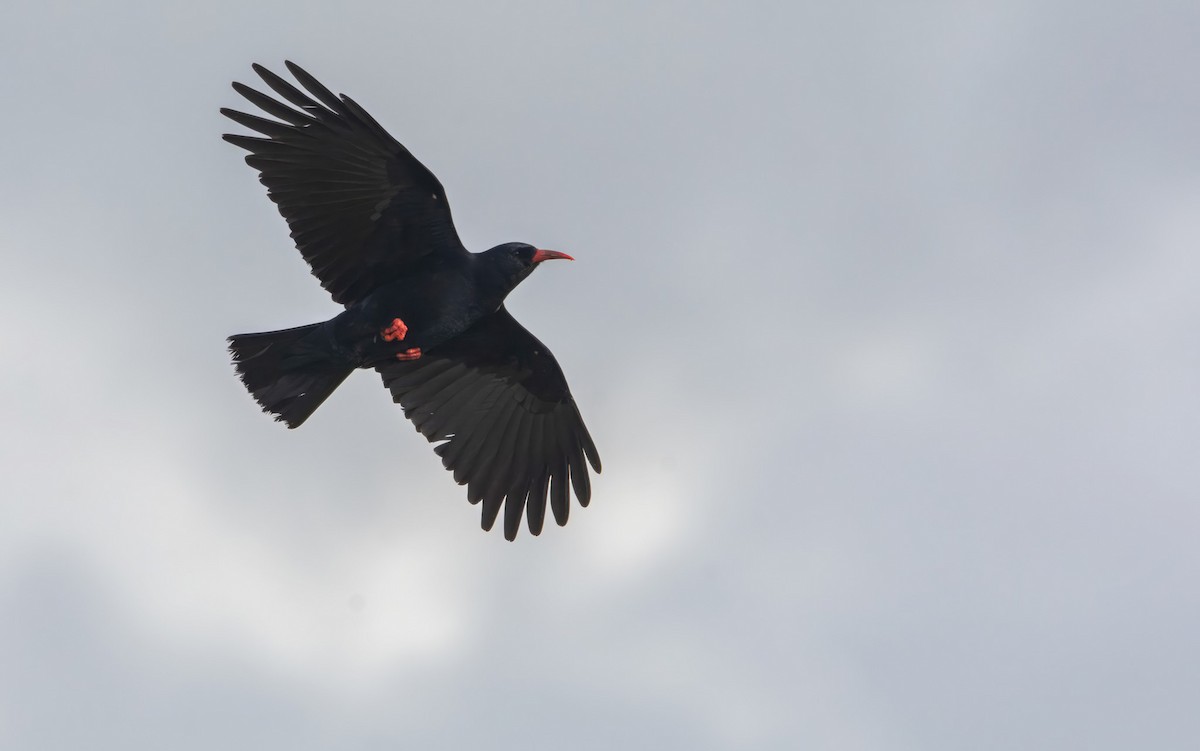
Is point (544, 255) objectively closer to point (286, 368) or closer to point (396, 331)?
point (396, 331)

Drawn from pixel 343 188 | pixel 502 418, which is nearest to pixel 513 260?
pixel 343 188

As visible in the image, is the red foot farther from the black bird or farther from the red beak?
the red beak

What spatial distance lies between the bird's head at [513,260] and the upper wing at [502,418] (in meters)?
1.55

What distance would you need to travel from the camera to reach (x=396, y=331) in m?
15.3

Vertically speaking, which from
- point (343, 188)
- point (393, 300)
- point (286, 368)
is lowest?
point (286, 368)

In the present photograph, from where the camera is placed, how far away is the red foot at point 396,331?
1533 cm

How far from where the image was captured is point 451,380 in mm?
17391

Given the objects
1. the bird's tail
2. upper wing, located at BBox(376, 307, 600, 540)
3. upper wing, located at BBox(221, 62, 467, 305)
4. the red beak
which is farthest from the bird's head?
the bird's tail

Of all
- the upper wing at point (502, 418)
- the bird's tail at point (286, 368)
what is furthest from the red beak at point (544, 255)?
the bird's tail at point (286, 368)

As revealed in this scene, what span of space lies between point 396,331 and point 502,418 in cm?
262

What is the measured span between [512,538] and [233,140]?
5540 mm

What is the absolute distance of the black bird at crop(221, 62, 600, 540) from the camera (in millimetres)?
14867

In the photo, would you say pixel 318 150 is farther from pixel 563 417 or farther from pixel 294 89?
pixel 563 417

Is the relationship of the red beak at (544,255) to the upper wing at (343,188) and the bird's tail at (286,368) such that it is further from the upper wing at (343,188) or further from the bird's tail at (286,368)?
the bird's tail at (286,368)
